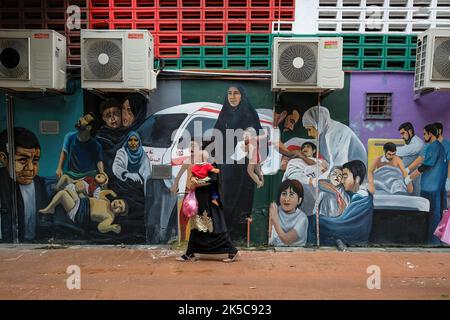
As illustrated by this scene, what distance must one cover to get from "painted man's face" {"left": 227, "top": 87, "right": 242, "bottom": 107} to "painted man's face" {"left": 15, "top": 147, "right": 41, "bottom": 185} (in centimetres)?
337

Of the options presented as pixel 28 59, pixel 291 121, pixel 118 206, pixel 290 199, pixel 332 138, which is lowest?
pixel 118 206

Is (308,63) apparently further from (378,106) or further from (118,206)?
(118,206)

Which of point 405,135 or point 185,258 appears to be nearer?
point 185,258

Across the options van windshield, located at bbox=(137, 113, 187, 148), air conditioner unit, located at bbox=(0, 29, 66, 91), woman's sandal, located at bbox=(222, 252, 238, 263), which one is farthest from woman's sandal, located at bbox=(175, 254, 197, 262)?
air conditioner unit, located at bbox=(0, 29, 66, 91)

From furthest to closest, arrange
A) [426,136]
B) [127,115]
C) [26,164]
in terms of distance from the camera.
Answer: [26,164] → [127,115] → [426,136]

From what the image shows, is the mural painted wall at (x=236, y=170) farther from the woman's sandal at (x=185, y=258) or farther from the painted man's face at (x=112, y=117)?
the woman's sandal at (x=185, y=258)

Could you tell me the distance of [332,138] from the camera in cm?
651

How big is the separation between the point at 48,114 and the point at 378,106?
5.53m

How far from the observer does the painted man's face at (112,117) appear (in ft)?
21.5

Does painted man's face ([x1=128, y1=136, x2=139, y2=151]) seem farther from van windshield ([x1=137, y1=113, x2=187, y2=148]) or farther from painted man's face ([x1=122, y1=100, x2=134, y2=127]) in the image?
painted man's face ([x1=122, y1=100, x2=134, y2=127])

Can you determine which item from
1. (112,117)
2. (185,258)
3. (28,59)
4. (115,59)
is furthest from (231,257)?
(28,59)

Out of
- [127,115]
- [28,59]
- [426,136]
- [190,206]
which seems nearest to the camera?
[190,206]

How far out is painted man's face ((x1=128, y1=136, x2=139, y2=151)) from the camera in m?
Answer: 6.57

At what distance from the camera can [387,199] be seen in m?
6.54
